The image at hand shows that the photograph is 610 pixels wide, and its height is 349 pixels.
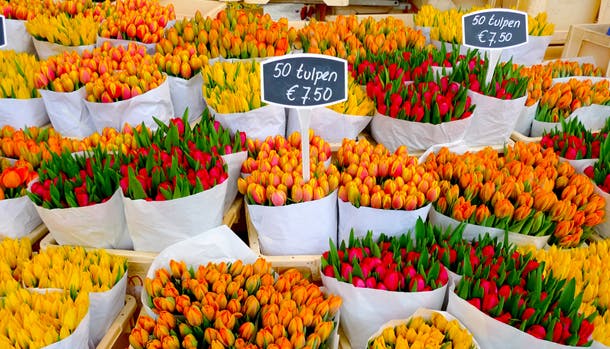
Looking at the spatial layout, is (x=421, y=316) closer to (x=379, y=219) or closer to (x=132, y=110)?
(x=379, y=219)

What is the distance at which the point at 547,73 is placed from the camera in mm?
2262

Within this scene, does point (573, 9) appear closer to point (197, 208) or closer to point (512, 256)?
point (512, 256)

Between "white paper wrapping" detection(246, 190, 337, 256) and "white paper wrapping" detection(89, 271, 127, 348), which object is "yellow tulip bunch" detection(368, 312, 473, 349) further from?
"white paper wrapping" detection(89, 271, 127, 348)

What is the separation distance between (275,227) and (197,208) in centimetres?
24

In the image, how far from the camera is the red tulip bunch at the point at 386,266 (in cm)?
121

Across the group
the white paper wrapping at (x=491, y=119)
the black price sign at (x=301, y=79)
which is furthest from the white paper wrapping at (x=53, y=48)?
the white paper wrapping at (x=491, y=119)

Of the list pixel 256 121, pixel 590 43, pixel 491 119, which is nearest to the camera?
pixel 256 121

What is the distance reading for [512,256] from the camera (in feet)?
4.22

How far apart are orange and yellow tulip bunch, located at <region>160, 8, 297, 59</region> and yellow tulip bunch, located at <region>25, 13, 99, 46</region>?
1.21 ft

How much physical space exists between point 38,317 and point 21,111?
1113mm

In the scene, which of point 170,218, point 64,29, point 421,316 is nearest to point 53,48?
point 64,29

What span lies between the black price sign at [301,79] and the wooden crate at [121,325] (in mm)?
734

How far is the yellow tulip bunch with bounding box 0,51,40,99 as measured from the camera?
1.91 m

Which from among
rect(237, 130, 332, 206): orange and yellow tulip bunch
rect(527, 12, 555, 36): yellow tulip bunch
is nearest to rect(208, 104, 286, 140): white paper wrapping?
rect(237, 130, 332, 206): orange and yellow tulip bunch
